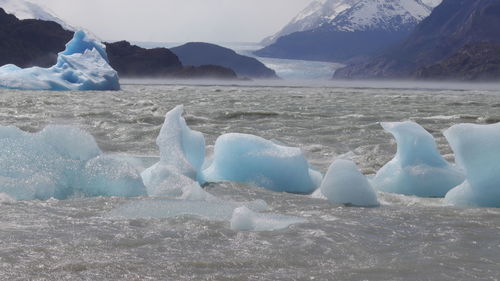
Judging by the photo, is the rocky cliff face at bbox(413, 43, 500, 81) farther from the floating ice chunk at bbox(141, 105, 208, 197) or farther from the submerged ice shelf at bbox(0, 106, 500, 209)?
the floating ice chunk at bbox(141, 105, 208, 197)

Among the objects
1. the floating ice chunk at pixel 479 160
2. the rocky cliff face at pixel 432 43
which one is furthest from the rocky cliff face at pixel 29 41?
the rocky cliff face at pixel 432 43

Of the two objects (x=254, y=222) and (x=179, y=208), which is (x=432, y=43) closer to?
(x=179, y=208)

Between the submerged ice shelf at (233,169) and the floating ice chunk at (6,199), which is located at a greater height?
the submerged ice shelf at (233,169)

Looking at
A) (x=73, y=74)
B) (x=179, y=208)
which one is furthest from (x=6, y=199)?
(x=73, y=74)

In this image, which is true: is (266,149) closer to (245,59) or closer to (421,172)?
(421,172)

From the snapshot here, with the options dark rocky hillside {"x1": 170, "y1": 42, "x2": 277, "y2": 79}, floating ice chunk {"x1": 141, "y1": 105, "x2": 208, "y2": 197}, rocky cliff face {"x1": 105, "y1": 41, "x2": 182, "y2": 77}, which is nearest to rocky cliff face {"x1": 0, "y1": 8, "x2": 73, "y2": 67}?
rocky cliff face {"x1": 105, "y1": 41, "x2": 182, "y2": 77}

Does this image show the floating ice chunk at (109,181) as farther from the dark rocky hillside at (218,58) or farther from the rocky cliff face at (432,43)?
the rocky cliff face at (432,43)
